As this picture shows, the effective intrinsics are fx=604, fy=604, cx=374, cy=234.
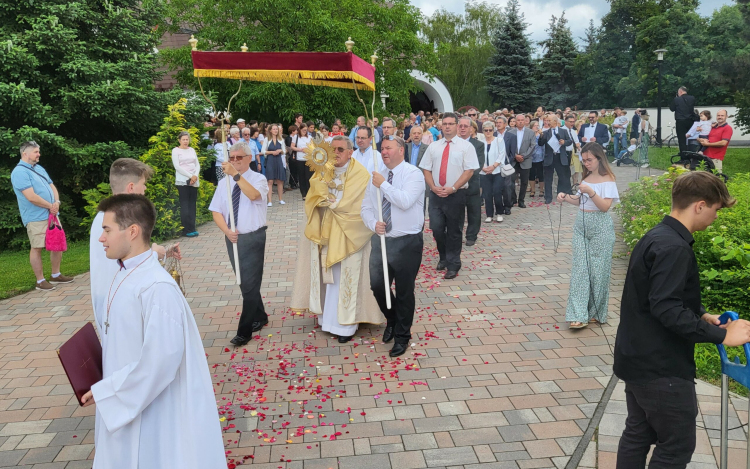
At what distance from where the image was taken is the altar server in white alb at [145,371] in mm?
2885

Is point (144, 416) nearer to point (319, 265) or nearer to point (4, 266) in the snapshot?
point (319, 265)

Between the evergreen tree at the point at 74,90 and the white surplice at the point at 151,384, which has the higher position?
the evergreen tree at the point at 74,90

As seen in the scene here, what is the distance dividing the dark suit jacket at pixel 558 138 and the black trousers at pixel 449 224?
207 inches

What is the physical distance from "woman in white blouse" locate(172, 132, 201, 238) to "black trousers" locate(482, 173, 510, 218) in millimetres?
5644

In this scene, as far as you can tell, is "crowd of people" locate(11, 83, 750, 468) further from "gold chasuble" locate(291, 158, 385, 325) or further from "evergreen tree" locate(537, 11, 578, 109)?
"evergreen tree" locate(537, 11, 578, 109)

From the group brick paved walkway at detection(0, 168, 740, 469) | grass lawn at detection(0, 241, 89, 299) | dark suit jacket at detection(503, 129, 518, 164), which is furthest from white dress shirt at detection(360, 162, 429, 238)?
dark suit jacket at detection(503, 129, 518, 164)

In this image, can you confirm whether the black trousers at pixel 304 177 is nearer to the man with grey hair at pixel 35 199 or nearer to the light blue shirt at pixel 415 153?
the light blue shirt at pixel 415 153

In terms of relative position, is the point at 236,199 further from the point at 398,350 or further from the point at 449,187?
the point at 449,187

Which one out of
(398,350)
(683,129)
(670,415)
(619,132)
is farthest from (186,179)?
(619,132)

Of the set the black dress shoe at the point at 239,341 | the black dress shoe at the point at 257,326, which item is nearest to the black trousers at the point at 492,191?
the black dress shoe at the point at 257,326

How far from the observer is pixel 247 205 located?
20.3 feet

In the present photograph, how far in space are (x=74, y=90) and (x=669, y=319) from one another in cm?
1202

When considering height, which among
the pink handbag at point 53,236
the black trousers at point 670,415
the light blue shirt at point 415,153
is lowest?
the black trousers at point 670,415

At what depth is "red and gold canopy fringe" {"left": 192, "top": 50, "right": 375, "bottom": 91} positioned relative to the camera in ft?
19.0
